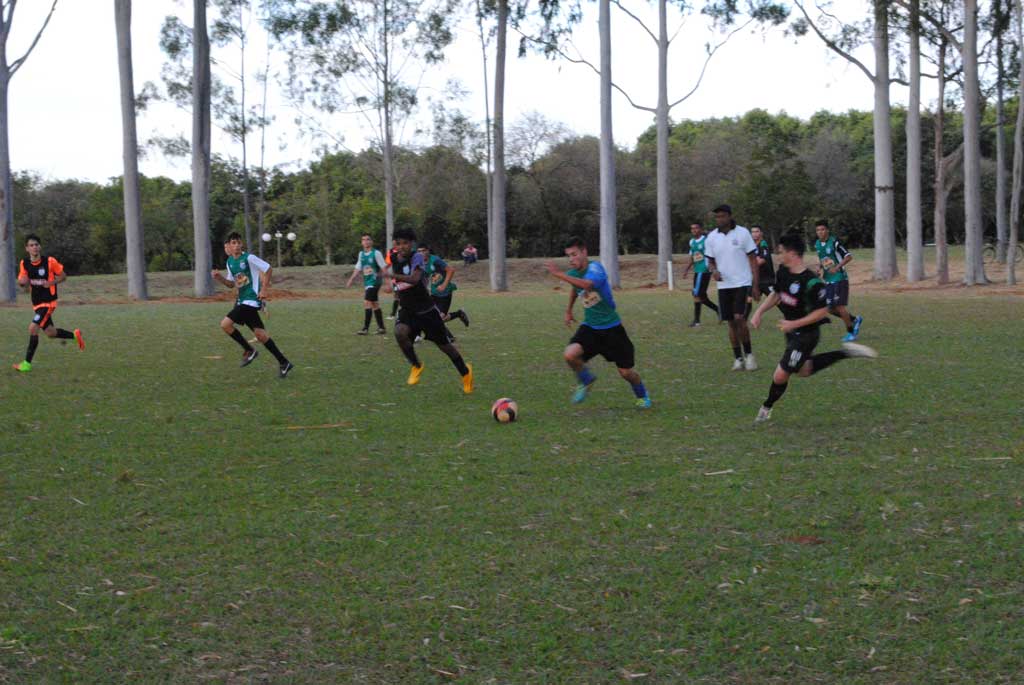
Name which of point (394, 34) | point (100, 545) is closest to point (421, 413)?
point (100, 545)

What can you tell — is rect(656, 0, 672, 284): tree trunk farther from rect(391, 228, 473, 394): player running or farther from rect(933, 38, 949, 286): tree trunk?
rect(391, 228, 473, 394): player running

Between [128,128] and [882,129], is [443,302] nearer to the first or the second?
[882,129]

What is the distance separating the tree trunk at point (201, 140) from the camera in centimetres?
4025

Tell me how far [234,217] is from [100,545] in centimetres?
7395

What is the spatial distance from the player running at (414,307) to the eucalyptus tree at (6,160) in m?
29.7

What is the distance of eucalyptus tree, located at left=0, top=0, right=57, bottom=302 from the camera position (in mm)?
37375

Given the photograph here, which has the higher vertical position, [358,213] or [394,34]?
[394,34]

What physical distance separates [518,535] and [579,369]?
4.57 metres

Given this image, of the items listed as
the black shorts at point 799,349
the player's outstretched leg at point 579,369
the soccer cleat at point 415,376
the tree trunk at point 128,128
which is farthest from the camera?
the tree trunk at point 128,128

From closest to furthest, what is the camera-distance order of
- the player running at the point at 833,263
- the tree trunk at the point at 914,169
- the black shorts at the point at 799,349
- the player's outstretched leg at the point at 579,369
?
the black shorts at the point at 799,349 < the player's outstretched leg at the point at 579,369 < the player running at the point at 833,263 < the tree trunk at the point at 914,169

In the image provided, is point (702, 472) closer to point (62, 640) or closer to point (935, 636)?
point (935, 636)

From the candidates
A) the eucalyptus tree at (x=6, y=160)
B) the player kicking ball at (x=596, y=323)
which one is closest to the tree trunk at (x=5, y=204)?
the eucalyptus tree at (x=6, y=160)

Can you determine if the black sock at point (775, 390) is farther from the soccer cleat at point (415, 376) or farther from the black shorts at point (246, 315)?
the black shorts at point (246, 315)

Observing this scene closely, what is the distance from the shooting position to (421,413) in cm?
1066
